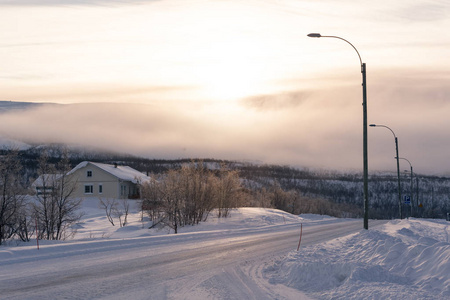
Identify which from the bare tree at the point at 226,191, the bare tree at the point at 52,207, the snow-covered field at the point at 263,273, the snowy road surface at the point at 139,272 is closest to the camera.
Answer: the snow-covered field at the point at 263,273

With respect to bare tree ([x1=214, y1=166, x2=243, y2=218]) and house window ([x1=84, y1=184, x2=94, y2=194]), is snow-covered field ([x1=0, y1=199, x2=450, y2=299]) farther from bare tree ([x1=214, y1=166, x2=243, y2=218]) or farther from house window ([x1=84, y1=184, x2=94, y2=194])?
house window ([x1=84, y1=184, x2=94, y2=194])

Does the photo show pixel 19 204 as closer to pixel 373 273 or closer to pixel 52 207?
pixel 52 207

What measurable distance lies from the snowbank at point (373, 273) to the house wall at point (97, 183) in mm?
62629

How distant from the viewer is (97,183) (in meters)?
76.9

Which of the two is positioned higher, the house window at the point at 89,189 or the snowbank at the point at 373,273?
the snowbank at the point at 373,273

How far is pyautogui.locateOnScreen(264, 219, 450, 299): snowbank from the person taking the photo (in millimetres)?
10609

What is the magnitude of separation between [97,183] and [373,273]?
227ft

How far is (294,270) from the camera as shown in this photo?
13.3m

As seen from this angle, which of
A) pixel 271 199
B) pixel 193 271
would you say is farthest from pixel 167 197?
pixel 271 199

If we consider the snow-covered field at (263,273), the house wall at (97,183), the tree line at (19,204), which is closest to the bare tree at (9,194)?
the tree line at (19,204)

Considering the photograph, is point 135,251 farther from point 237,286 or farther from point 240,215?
point 240,215

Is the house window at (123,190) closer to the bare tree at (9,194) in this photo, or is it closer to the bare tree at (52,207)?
the bare tree at (52,207)

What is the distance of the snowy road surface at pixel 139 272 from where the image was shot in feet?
35.8

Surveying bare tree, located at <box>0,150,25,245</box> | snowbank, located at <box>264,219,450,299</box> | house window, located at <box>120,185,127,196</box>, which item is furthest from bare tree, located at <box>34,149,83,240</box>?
house window, located at <box>120,185,127,196</box>
